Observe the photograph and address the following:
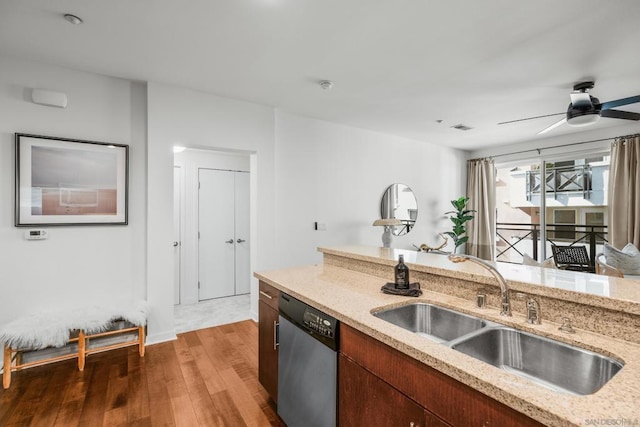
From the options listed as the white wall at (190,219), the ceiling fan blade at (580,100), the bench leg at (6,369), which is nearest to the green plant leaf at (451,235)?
the ceiling fan blade at (580,100)

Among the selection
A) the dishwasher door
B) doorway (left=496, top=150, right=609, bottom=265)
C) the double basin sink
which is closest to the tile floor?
the dishwasher door

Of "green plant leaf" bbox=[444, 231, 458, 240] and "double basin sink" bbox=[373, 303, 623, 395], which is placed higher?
"green plant leaf" bbox=[444, 231, 458, 240]

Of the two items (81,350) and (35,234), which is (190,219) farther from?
(81,350)

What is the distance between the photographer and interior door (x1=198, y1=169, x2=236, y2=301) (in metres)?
4.47

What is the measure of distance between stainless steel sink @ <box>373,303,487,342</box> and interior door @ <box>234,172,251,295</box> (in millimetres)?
3568

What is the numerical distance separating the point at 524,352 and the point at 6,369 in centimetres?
331

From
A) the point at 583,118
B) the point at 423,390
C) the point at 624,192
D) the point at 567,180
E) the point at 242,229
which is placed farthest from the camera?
the point at 567,180

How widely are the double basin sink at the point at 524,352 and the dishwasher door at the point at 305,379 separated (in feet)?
1.16

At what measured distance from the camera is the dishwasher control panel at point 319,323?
1463 millimetres

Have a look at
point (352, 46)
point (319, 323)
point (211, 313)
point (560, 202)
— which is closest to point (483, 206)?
point (560, 202)

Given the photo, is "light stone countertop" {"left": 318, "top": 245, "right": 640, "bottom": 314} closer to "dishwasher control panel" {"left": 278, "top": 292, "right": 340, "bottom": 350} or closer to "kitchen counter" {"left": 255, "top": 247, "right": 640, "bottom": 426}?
"kitchen counter" {"left": 255, "top": 247, "right": 640, "bottom": 426}

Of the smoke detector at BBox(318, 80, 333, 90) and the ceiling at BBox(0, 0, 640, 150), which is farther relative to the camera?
the smoke detector at BBox(318, 80, 333, 90)

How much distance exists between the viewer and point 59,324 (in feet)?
7.97

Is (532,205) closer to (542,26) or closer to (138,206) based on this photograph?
(542,26)
